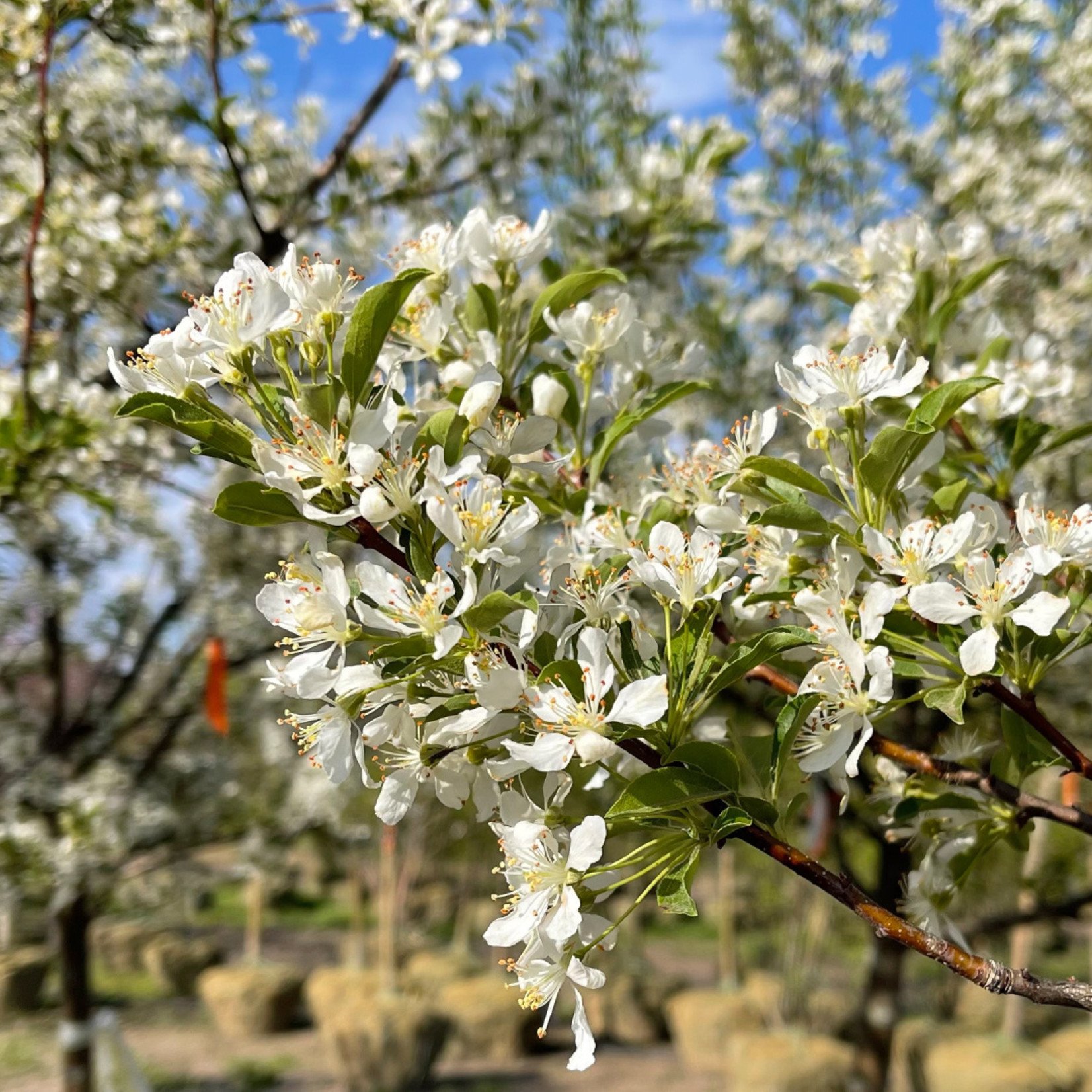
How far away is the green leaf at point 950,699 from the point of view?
0.83 meters

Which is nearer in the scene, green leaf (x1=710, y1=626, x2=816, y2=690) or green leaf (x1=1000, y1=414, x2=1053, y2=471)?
green leaf (x1=710, y1=626, x2=816, y2=690)

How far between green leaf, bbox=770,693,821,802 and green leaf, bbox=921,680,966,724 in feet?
0.34

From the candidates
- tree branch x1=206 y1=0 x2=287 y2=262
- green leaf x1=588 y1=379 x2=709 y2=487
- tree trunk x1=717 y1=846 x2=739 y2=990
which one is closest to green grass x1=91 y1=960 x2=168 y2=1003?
tree trunk x1=717 y1=846 x2=739 y2=990

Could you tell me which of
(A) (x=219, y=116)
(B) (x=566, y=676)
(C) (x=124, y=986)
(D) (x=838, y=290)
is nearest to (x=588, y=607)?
(B) (x=566, y=676)

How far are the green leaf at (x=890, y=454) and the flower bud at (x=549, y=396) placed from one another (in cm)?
37

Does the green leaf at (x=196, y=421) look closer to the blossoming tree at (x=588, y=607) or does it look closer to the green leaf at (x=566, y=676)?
the blossoming tree at (x=588, y=607)

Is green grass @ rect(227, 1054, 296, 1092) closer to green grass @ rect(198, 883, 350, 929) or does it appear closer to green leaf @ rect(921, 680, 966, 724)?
green grass @ rect(198, 883, 350, 929)

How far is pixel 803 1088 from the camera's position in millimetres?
5371

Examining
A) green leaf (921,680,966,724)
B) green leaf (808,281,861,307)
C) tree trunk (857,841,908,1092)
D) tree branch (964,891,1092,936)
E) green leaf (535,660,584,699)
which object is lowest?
tree trunk (857,841,908,1092)

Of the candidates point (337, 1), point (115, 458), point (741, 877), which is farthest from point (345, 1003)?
point (337, 1)

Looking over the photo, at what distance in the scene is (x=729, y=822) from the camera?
78 cm

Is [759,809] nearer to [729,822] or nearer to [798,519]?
[729,822]

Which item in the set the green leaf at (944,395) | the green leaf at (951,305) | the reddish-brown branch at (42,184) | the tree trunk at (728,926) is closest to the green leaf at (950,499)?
the green leaf at (944,395)

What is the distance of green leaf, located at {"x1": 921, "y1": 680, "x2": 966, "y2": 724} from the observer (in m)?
0.83
